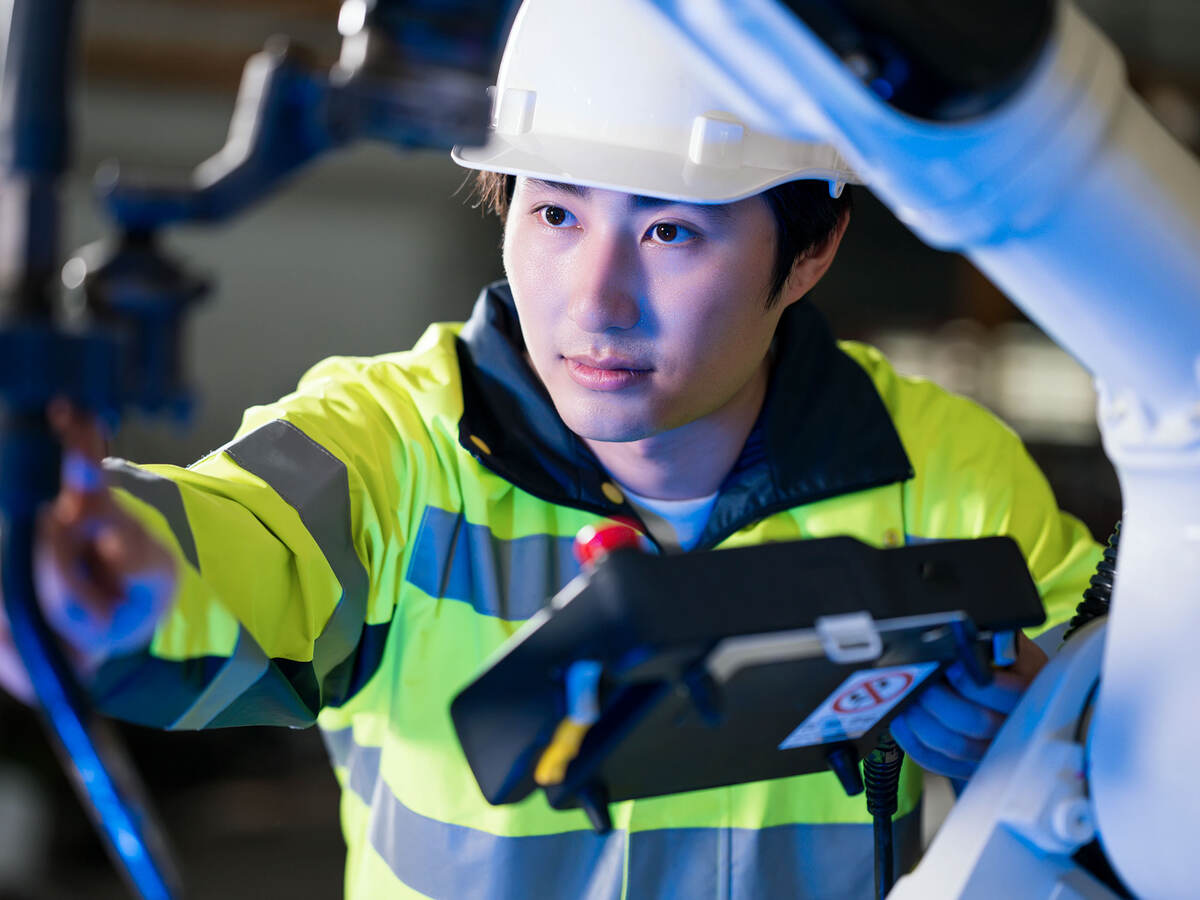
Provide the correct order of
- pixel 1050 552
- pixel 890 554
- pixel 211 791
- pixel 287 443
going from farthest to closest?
pixel 211 791 < pixel 1050 552 < pixel 287 443 < pixel 890 554

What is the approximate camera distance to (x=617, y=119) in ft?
3.61

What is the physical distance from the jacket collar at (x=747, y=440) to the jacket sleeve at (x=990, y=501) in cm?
4

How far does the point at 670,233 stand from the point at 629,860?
590mm

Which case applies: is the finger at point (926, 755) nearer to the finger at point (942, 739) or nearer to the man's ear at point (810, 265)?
the finger at point (942, 739)

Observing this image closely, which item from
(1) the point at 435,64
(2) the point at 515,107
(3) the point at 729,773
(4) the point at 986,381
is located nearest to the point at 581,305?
(2) the point at 515,107

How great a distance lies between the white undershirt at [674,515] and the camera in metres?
1.31

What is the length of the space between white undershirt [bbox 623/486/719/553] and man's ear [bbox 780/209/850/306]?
23 centimetres

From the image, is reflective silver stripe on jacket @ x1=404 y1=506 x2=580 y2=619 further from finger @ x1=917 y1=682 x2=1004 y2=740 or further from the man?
finger @ x1=917 y1=682 x2=1004 y2=740

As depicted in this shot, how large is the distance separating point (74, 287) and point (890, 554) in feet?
1.48

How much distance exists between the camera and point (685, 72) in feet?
3.60

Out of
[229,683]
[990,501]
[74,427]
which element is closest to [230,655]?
[229,683]

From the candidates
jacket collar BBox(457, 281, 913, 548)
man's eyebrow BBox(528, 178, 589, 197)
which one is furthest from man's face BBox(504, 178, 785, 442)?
jacket collar BBox(457, 281, 913, 548)

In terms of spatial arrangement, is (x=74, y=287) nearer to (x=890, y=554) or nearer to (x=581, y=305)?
(x=890, y=554)

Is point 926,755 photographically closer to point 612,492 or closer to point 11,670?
point 612,492
